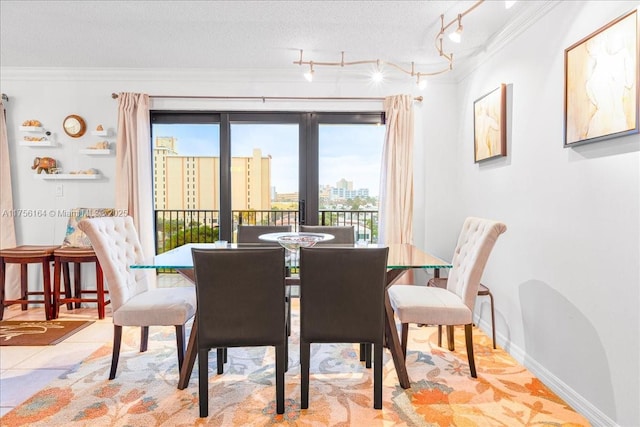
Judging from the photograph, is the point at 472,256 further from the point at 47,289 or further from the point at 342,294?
the point at 47,289

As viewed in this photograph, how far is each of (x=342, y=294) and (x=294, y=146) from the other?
250 centimetres

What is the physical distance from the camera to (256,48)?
319 centimetres

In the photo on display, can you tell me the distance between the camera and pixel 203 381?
6.10 feet

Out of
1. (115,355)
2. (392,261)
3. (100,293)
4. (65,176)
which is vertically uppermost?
(65,176)

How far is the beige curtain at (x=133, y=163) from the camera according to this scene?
12.2 ft

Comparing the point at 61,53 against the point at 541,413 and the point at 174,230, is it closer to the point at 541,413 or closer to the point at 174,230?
the point at 174,230

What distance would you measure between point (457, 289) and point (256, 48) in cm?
265

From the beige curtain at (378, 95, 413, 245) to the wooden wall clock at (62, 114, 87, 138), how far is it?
3.32 m

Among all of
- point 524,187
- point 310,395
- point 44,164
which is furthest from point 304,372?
point 44,164

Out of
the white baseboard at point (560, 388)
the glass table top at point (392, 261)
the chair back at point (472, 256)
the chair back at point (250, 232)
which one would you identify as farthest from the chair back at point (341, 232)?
the white baseboard at point (560, 388)

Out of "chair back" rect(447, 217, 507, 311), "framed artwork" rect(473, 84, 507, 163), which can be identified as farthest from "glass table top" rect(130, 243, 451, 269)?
"framed artwork" rect(473, 84, 507, 163)

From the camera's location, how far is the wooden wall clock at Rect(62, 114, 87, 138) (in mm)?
3791

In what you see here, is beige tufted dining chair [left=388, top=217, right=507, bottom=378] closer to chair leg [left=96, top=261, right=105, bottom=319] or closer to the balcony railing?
the balcony railing

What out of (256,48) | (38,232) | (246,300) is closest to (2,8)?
(256,48)
